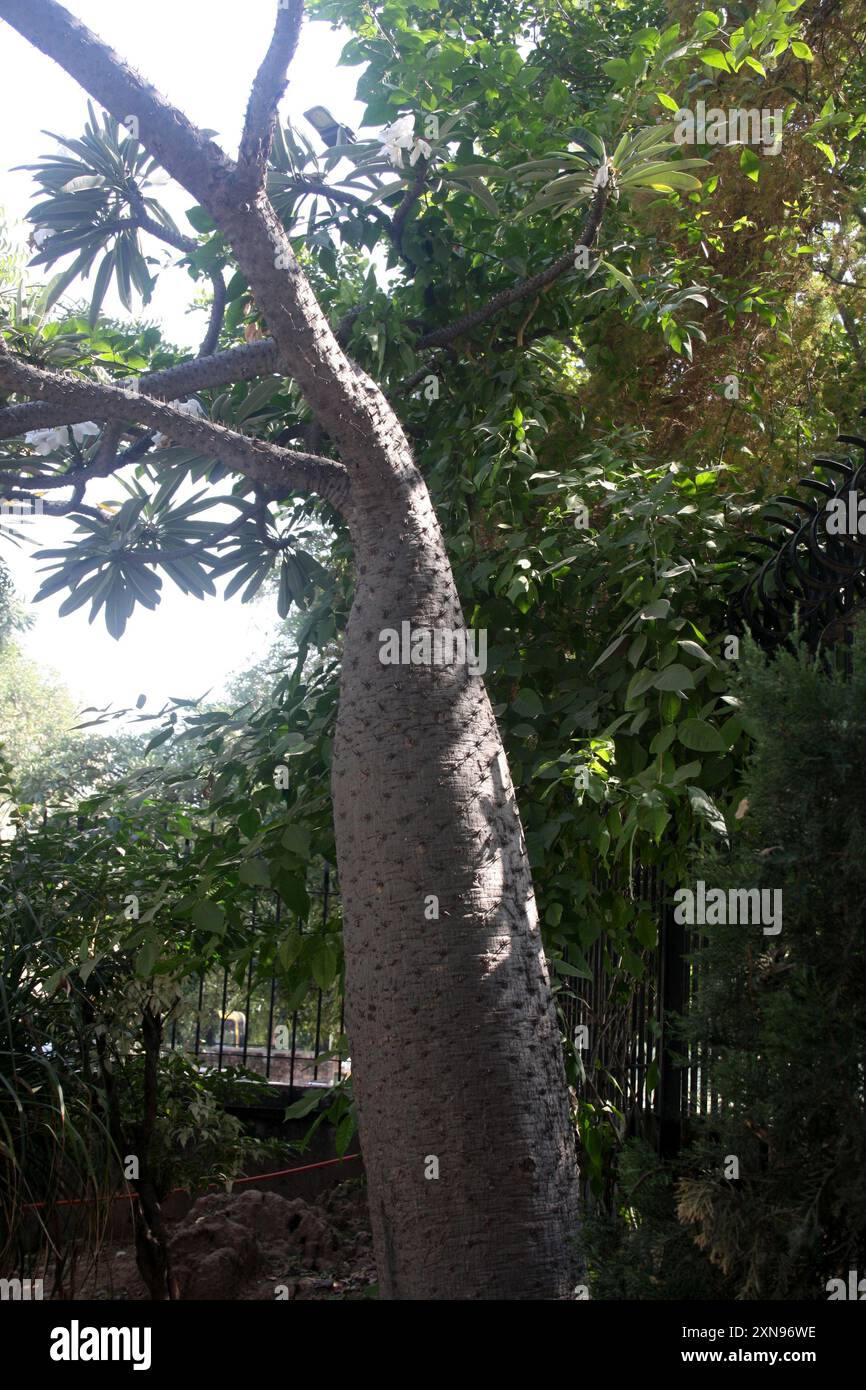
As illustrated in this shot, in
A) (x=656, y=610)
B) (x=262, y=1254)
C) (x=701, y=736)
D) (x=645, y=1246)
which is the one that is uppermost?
(x=656, y=610)

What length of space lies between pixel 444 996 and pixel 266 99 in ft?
6.27

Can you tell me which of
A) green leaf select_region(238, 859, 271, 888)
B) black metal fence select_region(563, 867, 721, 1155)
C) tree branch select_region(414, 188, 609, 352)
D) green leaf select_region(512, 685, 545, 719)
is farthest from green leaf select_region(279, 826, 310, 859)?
tree branch select_region(414, 188, 609, 352)

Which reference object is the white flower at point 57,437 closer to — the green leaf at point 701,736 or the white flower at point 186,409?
the white flower at point 186,409

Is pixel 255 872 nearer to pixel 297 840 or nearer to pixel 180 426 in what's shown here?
pixel 297 840

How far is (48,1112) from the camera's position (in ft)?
9.37

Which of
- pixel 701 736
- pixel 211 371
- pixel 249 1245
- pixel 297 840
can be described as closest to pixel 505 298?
pixel 211 371

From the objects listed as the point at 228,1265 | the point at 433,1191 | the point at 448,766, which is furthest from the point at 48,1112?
the point at 448,766

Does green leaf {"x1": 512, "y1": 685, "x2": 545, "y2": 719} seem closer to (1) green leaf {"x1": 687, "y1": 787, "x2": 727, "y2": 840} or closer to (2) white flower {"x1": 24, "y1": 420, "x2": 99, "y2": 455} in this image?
(1) green leaf {"x1": 687, "y1": 787, "x2": 727, "y2": 840}

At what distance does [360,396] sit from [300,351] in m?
0.16

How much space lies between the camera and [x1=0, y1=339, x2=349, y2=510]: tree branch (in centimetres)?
236

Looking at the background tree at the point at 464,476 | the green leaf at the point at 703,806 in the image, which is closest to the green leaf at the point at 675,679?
the background tree at the point at 464,476

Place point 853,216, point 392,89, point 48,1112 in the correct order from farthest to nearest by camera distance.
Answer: point 853,216
point 392,89
point 48,1112

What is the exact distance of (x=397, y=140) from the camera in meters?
3.17
